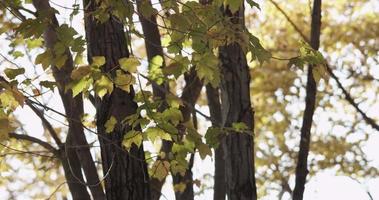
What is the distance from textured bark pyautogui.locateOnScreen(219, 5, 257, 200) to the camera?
390 cm

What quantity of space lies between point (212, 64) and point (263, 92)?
24.5 ft

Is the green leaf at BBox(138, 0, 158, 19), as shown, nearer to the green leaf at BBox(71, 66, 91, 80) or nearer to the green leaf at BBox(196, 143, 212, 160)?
the green leaf at BBox(71, 66, 91, 80)

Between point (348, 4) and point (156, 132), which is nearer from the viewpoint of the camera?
point (156, 132)

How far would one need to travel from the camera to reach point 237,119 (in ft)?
13.2

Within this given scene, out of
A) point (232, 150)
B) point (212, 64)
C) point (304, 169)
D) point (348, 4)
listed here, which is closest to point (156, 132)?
point (212, 64)

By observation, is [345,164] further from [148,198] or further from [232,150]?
[148,198]

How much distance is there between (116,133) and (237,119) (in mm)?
931

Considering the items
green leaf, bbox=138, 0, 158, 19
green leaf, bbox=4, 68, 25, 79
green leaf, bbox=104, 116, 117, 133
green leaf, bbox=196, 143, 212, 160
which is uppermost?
green leaf, bbox=138, 0, 158, 19

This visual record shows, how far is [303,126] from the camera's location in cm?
459

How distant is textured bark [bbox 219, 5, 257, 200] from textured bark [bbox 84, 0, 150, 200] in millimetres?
708

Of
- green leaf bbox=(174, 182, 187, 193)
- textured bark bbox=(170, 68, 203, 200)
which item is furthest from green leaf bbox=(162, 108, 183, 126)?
green leaf bbox=(174, 182, 187, 193)

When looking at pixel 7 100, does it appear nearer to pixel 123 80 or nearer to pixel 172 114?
pixel 123 80

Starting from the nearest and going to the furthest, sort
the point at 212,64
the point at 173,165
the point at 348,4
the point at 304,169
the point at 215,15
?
the point at 212,64
the point at 215,15
the point at 173,165
the point at 304,169
the point at 348,4

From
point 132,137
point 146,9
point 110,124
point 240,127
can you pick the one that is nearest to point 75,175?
point 110,124
